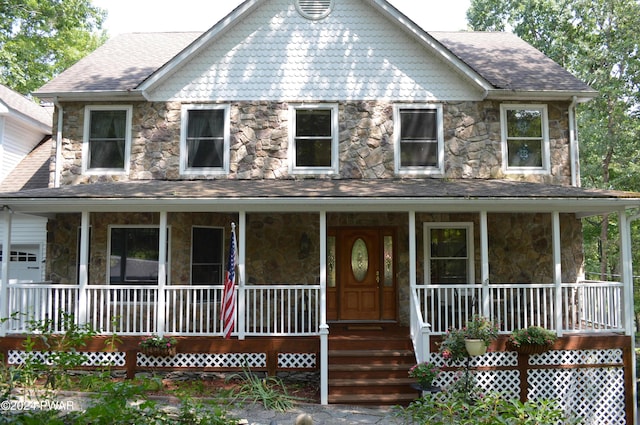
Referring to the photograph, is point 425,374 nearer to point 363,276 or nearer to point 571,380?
point 571,380

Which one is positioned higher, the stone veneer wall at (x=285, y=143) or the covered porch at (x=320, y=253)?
the stone veneer wall at (x=285, y=143)

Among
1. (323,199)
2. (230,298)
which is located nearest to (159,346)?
(230,298)

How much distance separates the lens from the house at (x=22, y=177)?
1411cm

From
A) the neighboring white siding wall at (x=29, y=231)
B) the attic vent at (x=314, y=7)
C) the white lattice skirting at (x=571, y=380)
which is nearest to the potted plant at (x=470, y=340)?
the white lattice skirting at (x=571, y=380)

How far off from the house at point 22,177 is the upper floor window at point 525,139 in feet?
36.9

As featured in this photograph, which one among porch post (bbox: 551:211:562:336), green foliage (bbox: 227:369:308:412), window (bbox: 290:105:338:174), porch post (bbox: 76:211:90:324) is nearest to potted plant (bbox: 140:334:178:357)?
green foliage (bbox: 227:369:308:412)

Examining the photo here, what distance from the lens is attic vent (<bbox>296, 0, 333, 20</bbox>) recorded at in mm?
12383

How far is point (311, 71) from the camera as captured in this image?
1230 centimetres

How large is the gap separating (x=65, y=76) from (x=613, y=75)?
20.1 meters

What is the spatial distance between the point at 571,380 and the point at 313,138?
23.3 ft

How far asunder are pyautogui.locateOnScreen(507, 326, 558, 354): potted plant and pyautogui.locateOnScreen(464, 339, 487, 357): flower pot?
3.17 feet

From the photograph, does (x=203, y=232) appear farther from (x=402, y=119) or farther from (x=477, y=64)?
(x=477, y=64)

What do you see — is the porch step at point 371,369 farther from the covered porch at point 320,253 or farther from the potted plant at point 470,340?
the potted plant at point 470,340

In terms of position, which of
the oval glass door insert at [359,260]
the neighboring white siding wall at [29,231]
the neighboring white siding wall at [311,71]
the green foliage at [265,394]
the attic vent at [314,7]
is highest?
the attic vent at [314,7]
